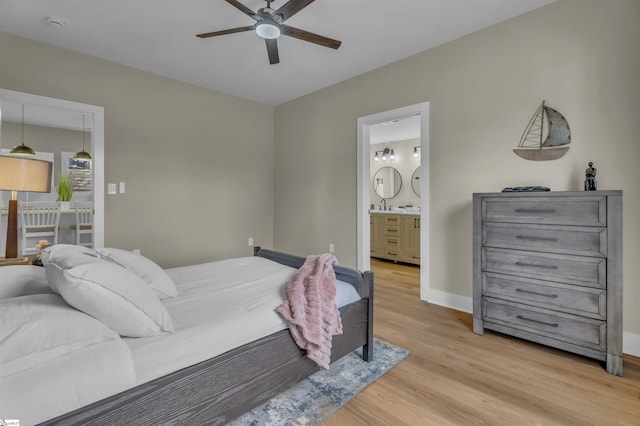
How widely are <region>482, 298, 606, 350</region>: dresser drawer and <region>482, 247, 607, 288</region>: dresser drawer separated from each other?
0.79 feet

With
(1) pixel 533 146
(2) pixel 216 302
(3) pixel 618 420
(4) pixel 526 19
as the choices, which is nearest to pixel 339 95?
(4) pixel 526 19

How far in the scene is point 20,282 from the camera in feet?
4.64

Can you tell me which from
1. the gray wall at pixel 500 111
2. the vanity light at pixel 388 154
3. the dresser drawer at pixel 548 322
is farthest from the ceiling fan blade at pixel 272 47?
the vanity light at pixel 388 154

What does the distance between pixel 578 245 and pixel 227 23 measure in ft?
10.8

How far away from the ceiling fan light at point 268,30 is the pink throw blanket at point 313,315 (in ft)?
6.08

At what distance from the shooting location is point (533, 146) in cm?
251

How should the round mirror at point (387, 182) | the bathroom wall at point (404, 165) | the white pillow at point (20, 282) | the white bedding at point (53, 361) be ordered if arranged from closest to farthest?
the white bedding at point (53, 361), the white pillow at point (20, 282), the bathroom wall at point (404, 165), the round mirror at point (387, 182)

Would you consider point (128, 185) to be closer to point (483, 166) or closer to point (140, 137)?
point (140, 137)

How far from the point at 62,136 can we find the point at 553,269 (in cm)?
780

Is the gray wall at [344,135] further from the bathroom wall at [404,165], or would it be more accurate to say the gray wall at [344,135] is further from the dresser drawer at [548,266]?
the bathroom wall at [404,165]

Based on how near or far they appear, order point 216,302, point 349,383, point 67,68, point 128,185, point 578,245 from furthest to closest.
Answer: point 128,185 < point 67,68 < point 578,245 < point 349,383 < point 216,302

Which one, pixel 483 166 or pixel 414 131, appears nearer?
pixel 483 166

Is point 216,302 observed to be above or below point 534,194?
below

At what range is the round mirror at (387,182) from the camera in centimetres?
654
